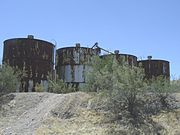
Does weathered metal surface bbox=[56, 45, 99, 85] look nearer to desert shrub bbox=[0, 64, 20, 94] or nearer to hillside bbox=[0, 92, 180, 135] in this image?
desert shrub bbox=[0, 64, 20, 94]

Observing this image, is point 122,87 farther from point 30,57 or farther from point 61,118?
point 30,57

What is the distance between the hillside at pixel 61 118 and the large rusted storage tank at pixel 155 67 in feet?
60.7

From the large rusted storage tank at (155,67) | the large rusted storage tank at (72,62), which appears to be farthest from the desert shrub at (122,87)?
the large rusted storage tank at (155,67)

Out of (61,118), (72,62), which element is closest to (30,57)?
(72,62)

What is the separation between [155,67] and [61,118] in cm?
2227

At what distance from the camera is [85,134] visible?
48.1 feet

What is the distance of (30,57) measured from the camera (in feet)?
100

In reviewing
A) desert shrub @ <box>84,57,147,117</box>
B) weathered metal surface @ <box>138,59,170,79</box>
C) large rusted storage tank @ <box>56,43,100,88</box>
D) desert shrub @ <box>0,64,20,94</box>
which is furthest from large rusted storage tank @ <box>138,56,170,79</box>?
desert shrub @ <box>84,57,147,117</box>

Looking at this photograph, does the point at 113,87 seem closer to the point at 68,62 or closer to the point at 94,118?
the point at 94,118

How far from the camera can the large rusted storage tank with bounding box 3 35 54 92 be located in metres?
30.0

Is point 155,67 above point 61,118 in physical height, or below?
above

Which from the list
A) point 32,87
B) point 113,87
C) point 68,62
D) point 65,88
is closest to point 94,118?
point 113,87

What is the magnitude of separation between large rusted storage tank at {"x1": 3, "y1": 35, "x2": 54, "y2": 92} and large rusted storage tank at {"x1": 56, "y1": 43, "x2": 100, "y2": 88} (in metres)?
2.10

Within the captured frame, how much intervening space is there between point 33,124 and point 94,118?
2.59 m
